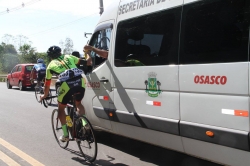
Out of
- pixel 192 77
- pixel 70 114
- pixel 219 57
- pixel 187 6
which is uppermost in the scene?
pixel 187 6

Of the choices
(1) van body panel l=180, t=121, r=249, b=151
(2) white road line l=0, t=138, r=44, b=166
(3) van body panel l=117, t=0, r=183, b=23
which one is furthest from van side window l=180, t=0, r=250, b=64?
(2) white road line l=0, t=138, r=44, b=166

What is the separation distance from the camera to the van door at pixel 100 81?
5258 millimetres

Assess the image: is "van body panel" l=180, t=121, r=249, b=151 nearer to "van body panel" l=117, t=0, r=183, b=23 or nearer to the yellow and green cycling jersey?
"van body panel" l=117, t=0, r=183, b=23

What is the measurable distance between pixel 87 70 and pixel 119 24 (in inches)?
52.3

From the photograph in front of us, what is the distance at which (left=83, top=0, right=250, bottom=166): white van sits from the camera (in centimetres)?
322

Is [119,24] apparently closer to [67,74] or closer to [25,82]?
[67,74]

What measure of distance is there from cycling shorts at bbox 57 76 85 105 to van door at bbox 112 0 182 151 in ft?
1.84

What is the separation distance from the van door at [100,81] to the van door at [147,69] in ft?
0.82

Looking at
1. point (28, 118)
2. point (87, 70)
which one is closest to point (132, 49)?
point (87, 70)

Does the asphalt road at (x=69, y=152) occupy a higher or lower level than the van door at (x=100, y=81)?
lower

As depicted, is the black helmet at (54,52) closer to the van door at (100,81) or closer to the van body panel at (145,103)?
the van door at (100,81)

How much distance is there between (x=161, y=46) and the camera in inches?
162

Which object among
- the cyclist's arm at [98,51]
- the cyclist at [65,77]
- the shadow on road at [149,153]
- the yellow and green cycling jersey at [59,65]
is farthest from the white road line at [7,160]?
the cyclist's arm at [98,51]

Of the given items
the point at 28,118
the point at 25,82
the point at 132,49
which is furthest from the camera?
the point at 25,82
